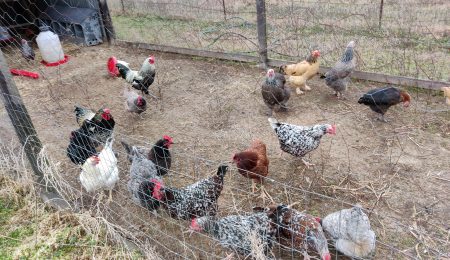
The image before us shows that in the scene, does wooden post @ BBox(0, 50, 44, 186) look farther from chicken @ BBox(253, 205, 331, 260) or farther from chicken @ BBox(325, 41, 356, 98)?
chicken @ BBox(325, 41, 356, 98)

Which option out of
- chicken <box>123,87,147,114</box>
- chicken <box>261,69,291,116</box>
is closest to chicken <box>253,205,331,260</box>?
chicken <box>261,69,291,116</box>

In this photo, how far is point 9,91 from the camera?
3252mm

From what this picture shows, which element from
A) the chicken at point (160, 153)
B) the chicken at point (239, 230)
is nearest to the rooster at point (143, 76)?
the chicken at point (160, 153)

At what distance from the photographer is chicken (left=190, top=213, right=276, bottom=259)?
9.04 ft

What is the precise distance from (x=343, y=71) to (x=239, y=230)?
312 centimetres

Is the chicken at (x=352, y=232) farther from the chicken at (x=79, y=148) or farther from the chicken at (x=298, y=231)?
the chicken at (x=79, y=148)

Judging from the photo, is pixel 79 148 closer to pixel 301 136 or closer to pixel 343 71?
pixel 301 136

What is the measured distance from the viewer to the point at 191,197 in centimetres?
315

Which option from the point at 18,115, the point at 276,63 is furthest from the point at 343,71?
the point at 18,115

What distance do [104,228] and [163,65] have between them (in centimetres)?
416

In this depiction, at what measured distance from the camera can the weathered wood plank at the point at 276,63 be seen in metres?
5.23

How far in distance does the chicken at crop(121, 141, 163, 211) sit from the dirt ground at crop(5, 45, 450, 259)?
8.4 inches

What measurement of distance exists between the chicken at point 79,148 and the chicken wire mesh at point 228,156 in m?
0.24

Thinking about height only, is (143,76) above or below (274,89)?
above
